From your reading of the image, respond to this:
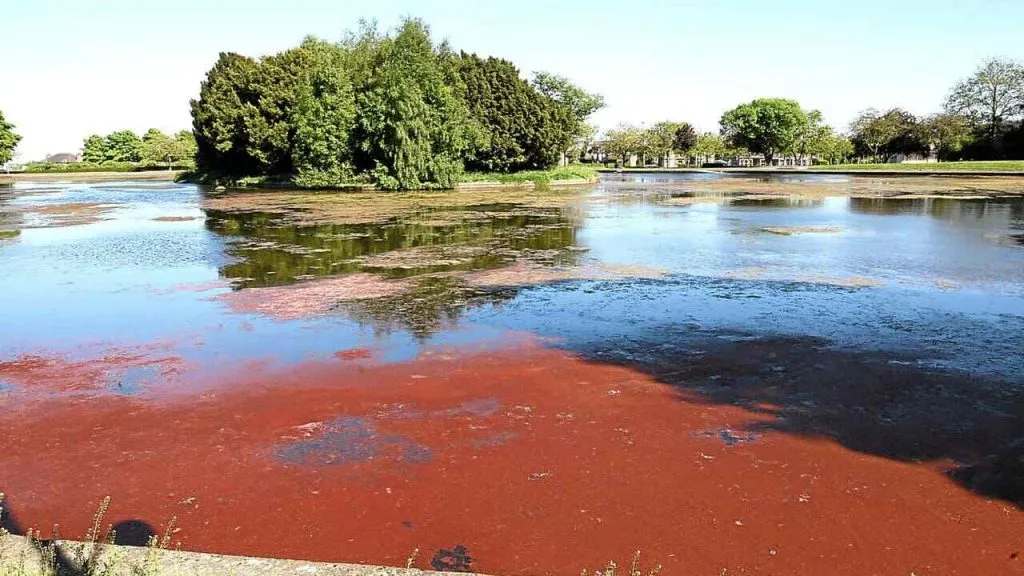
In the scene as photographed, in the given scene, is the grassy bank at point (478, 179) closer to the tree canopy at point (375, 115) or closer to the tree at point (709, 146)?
the tree canopy at point (375, 115)

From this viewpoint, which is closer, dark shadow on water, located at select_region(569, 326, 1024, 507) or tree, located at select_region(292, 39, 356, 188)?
dark shadow on water, located at select_region(569, 326, 1024, 507)

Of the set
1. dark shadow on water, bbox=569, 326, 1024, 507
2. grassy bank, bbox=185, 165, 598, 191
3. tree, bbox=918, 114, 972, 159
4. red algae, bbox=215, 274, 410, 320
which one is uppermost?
tree, bbox=918, 114, 972, 159

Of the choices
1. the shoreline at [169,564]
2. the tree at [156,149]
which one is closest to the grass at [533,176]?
the shoreline at [169,564]

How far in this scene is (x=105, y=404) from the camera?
6758mm

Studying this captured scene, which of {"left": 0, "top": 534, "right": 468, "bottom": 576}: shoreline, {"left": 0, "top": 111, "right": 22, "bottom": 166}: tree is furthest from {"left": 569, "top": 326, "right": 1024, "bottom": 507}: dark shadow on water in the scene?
{"left": 0, "top": 111, "right": 22, "bottom": 166}: tree

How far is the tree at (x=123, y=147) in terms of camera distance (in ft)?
389

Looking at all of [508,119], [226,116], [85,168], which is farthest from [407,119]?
[85,168]

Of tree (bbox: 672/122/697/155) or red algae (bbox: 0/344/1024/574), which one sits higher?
tree (bbox: 672/122/697/155)

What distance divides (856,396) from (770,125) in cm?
10093

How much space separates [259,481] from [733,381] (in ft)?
14.9

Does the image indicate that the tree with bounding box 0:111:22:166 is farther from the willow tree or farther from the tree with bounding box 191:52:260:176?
the willow tree

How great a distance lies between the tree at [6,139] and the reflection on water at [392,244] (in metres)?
63.0

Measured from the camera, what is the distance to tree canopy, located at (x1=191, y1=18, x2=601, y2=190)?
1697 inches

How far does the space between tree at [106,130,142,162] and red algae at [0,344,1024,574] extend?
126299 millimetres
